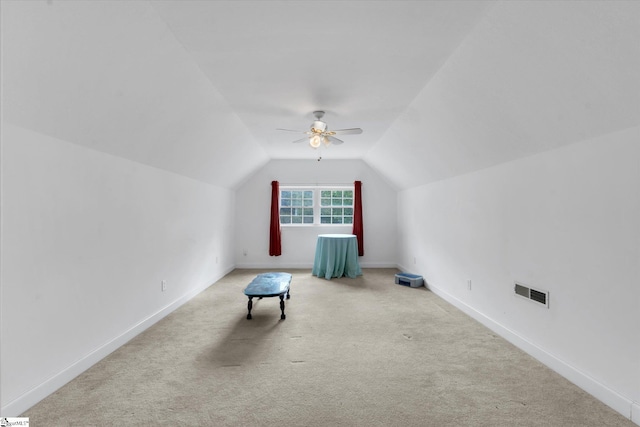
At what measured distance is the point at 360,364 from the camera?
2375 millimetres

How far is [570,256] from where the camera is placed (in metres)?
2.19

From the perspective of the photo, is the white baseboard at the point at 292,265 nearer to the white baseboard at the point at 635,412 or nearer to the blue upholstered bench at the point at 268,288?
the blue upholstered bench at the point at 268,288

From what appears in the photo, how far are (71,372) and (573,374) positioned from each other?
12.3 feet

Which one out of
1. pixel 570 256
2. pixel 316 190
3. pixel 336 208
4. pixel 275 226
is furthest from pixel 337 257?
pixel 570 256

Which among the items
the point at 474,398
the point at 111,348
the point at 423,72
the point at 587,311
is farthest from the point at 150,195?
the point at 587,311

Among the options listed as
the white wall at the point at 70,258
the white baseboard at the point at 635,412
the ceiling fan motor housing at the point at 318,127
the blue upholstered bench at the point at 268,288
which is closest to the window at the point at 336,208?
the blue upholstered bench at the point at 268,288

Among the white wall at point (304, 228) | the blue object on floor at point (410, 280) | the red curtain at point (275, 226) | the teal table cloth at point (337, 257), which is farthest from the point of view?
the white wall at point (304, 228)

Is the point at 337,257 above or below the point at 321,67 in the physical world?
below

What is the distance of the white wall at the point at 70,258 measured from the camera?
174 centimetres

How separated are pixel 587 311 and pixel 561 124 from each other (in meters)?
1.36

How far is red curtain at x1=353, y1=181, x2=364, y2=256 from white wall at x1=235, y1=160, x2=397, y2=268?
164 mm

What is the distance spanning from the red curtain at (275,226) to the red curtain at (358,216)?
1789 mm

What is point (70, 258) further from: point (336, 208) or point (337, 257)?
point (336, 208)

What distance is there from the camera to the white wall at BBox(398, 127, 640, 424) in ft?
5.89
